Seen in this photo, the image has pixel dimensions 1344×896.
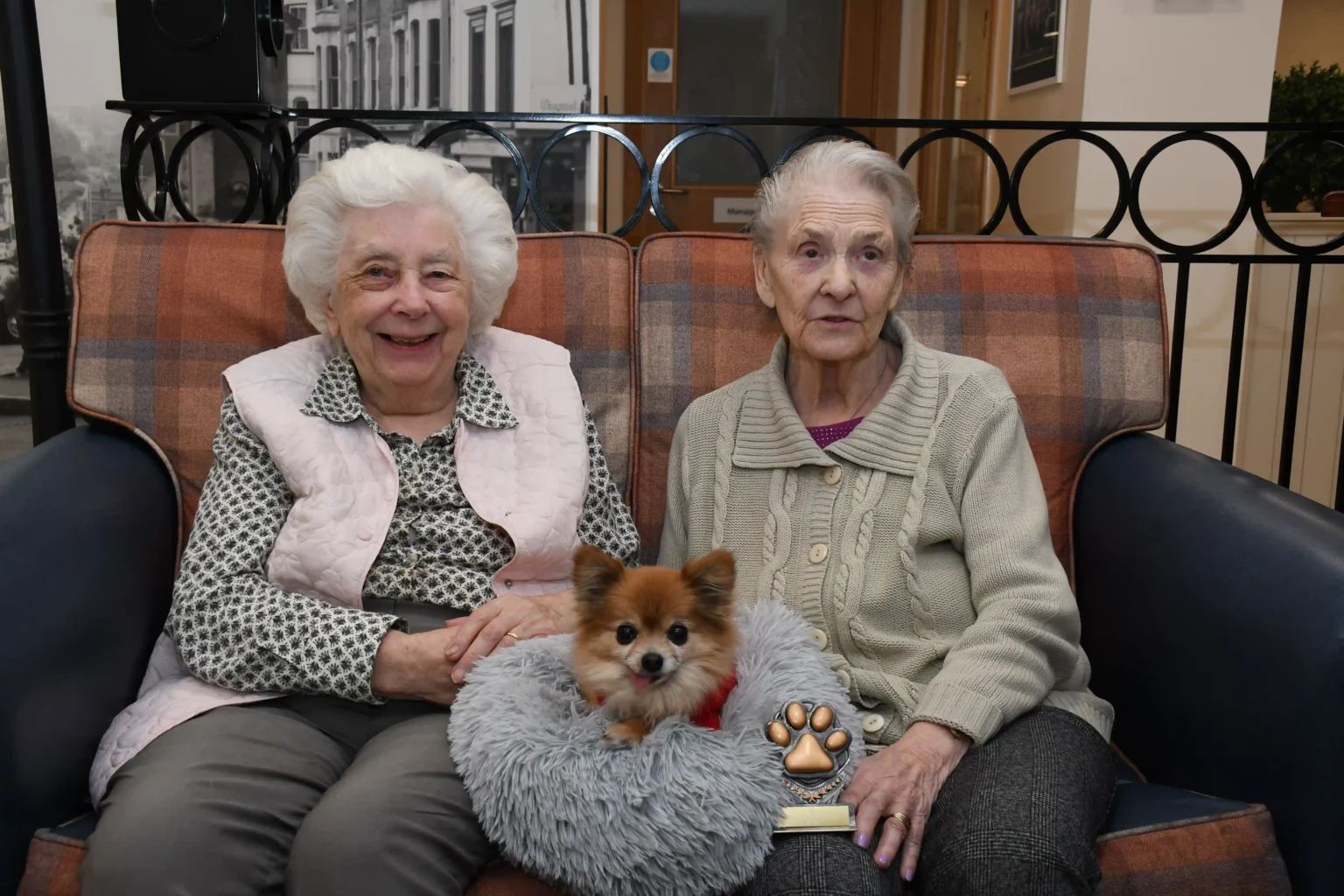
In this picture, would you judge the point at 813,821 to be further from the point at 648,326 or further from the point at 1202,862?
the point at 648,326

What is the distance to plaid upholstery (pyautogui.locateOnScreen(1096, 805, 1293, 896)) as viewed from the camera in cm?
125

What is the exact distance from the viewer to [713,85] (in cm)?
545

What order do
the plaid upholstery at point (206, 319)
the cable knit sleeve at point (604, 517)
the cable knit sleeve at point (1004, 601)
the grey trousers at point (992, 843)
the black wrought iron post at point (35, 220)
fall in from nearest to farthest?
the grey trousers at point (992, 843), the cable knit sleeve at point (1004, 601), the cable knit sleeve at point (604, 517), the plaid upholstery at point (206, 319), the black wrought iron post at point (35, 220)

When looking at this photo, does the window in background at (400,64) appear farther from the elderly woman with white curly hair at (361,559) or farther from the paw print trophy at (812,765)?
the paw print trophy at (812,765)

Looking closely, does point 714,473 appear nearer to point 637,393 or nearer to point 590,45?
point 637,393

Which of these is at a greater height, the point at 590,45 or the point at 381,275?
the point at 590,45

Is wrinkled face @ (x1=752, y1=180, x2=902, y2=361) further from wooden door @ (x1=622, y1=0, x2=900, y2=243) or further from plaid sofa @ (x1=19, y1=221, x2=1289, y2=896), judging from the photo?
wooden door @ (x1=622, y1=0, x2=900, y2=243)

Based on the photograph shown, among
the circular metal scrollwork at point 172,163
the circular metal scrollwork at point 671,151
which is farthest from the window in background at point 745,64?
the circular metal scrollwork at point 172,163

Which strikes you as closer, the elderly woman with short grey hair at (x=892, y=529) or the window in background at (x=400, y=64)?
the elderly woman with short grey hair at (x=892, y=529)

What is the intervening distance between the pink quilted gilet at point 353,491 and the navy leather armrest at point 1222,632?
2.78ft

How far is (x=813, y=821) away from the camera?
1242 mm

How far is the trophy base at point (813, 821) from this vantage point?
1.24m

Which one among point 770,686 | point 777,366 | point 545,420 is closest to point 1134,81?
point 777,366

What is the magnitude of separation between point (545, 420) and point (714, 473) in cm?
28
